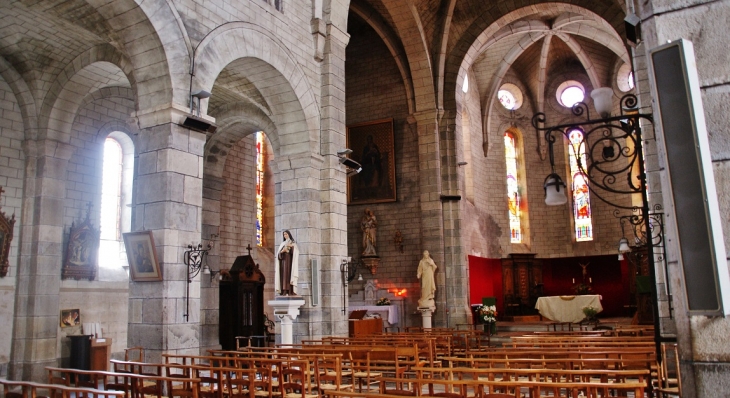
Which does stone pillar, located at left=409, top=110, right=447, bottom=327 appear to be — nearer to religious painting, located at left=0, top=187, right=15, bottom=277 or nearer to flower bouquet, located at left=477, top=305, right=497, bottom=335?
flower bouquet, located at left=477, top=305, right=497, bottom=335

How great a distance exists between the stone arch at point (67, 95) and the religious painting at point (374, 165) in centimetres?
855

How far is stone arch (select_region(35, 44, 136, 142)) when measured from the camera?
10938mm

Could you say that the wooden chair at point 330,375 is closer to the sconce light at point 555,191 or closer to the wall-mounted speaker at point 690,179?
the sconce light at point 555,191

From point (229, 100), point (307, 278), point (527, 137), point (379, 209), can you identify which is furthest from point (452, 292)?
point (527, 137)

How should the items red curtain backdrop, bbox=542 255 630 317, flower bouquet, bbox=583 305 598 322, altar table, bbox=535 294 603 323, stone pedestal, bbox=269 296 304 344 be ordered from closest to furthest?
stone pedestal, bbox=269 296 304 344 → flower bouquet, bbox=583 305 598 322 → altar table, bbox=535 294 603 323 → red curtain backdrop, bbox=542 255 630 317

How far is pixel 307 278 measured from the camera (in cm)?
1109

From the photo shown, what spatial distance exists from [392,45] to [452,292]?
7610mm

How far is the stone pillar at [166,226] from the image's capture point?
314 inches

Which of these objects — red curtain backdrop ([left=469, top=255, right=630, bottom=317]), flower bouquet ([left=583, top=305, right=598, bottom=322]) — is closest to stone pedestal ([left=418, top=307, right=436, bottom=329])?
flower bouquet ([left=583, top=305, right=598, bottom=322])

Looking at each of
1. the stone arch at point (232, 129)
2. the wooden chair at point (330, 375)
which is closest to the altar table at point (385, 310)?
the stone arch at point (232, 129)

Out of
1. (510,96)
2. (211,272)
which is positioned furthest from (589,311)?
(510,96)

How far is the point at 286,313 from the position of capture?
10195mm

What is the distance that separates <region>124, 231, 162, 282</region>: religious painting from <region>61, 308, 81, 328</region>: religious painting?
4386 millimetres

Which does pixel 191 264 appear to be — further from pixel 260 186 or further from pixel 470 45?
pixel 470 45
